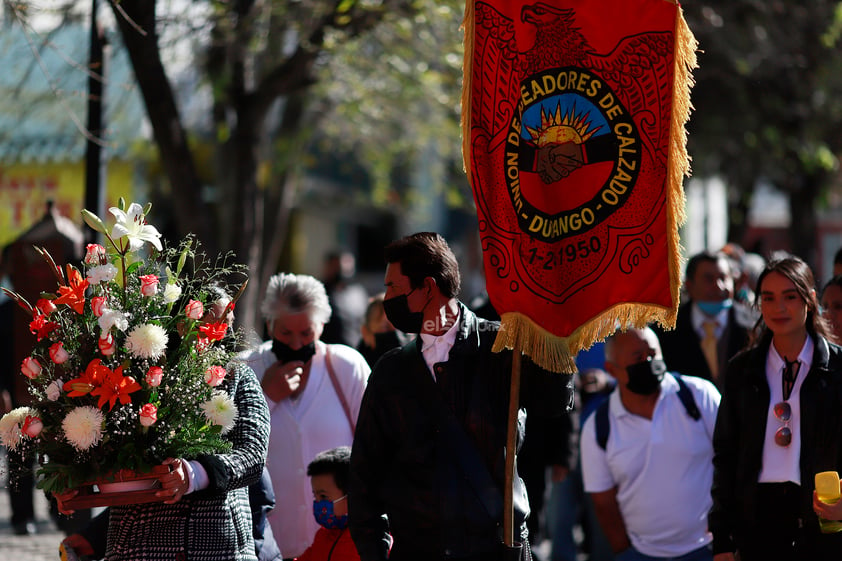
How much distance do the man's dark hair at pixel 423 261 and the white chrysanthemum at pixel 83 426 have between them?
3.83 feet

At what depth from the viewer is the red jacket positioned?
5.21 metres

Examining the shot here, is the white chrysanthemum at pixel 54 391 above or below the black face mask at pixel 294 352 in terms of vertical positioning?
below

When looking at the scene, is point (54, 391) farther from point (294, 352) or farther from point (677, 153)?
point (677, 153)

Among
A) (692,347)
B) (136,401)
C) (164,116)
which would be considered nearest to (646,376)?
(692,347)

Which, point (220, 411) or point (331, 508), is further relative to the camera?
point (331, 508)

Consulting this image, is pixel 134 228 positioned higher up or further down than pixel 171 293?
higher up

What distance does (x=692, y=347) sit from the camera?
7.94m

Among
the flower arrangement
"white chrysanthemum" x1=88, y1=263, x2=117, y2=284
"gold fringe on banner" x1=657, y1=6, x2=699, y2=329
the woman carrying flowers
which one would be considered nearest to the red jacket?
the woman carrying flowers

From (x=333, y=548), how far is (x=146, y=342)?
1.53 metres

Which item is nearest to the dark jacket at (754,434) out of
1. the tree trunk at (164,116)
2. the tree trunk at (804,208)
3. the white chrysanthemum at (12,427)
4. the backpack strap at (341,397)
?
the backpack strap at (341,397)

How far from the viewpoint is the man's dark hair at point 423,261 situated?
4.32 metres

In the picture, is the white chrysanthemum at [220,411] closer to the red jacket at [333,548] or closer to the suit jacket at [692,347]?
the red jacket at [333,548]

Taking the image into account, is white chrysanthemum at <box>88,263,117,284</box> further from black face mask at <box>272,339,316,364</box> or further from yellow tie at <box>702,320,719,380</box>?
yellow tie at <box>702,320,719,380</box>

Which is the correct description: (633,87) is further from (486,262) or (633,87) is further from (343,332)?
(343,332)
